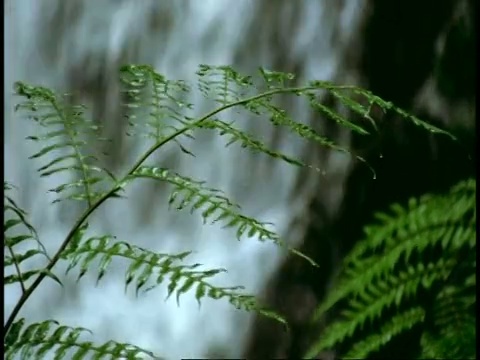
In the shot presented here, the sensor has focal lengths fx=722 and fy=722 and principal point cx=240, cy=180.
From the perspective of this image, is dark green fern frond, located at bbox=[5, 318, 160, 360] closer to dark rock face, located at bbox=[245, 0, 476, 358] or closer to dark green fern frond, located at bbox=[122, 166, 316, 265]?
dark green fern frond, located at bbox=[122, 166, 316, 265]

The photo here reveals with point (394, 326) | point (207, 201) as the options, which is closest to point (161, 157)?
point (207, 201)

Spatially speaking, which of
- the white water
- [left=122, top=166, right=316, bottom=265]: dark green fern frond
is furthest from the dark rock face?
[left=122, top=166, right=316, bottom=265]: dark green fern frond

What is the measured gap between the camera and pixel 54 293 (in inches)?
79.7

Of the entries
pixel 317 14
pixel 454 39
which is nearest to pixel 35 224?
pixel 317 14

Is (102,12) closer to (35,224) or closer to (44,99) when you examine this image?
(35,224)

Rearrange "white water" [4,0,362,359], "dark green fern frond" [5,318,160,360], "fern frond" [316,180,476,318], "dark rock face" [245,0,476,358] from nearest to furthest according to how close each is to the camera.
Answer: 1. "fern frond" [316,180,476,318]
2. "dark green fern frond" [5,318,160,360]
3. "dark rock face" [245,0,476,358]
4. "white water" [4,0,362,359]

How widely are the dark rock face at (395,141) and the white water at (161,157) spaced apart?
0.07 metres

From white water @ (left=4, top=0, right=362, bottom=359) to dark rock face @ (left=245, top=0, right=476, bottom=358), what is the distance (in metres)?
0.07

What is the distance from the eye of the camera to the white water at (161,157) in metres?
2.01

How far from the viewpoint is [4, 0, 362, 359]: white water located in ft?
6.60

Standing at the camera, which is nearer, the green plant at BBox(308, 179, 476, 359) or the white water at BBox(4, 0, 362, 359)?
the green plant at BBox(308, 179, 476, 359)

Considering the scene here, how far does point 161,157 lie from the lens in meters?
1.99

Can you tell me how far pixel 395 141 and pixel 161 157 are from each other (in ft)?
2.07

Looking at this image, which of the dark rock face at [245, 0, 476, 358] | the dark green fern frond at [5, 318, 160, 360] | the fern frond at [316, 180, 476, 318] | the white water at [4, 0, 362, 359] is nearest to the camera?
the fern frond at [316, 180, 476, 318]
